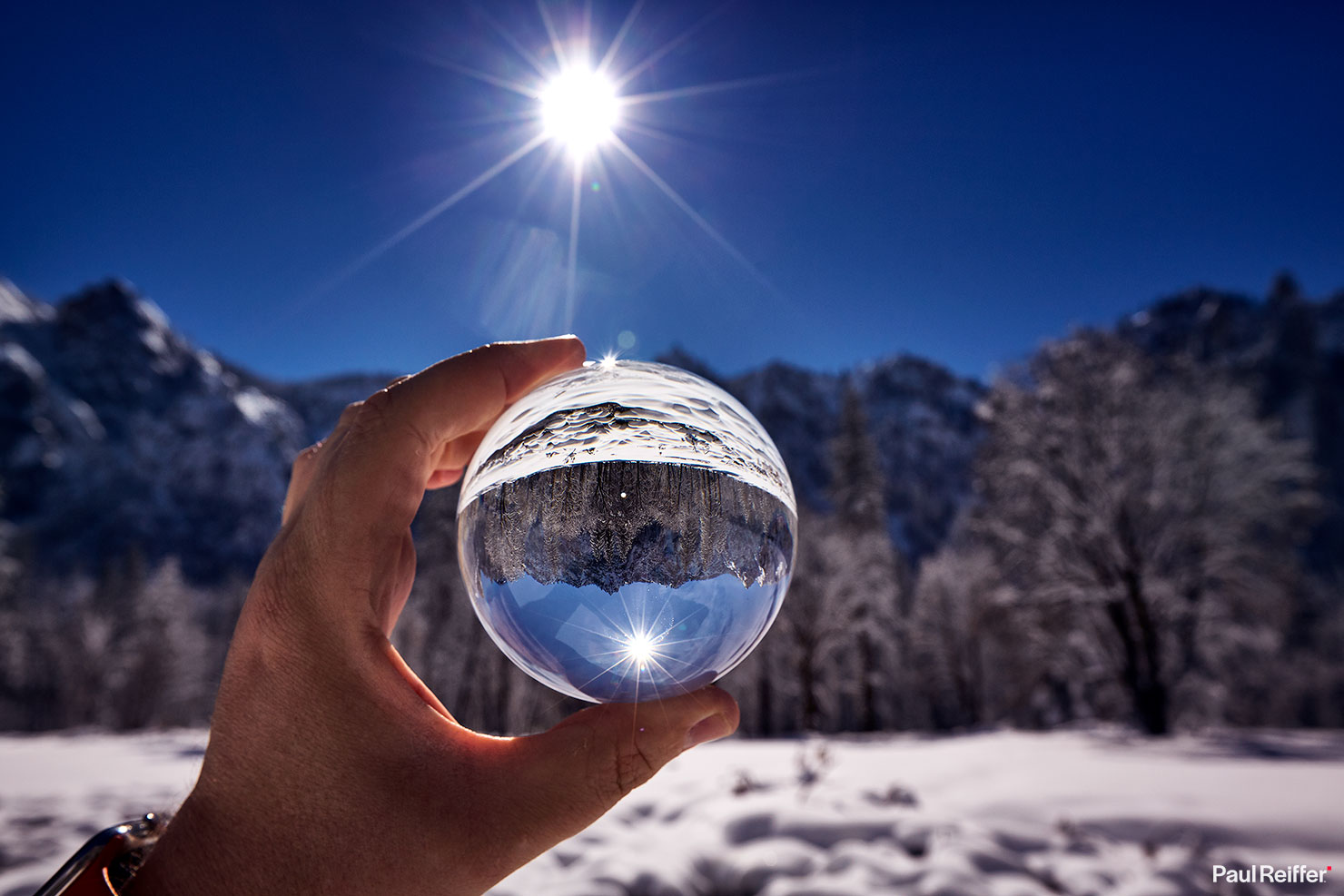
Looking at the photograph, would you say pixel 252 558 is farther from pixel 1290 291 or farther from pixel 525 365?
pixel 1290 291

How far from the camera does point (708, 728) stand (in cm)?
165

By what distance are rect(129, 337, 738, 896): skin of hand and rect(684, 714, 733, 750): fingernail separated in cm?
6

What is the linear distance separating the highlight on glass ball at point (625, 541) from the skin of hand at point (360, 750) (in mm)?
166

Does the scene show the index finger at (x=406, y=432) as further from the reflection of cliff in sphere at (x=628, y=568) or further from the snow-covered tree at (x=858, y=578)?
the snow-covered tree at (x=858, y=578)

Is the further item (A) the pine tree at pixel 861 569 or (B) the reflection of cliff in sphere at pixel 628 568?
(A) the pine tree at pixel 861 569

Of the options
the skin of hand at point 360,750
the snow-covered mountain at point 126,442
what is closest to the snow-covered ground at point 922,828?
the skin of hand at point 360,750

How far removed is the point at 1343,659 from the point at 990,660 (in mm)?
14977

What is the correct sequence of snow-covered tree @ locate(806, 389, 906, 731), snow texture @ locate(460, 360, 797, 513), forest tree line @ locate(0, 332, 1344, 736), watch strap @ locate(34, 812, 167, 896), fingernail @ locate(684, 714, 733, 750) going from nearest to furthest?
1. watch strap @ locate(34, 812, 167, 896)
2. snow texture @ locate(460, 360, 797, 513)
3. fingernail @ locate(684, 714, 733, 750)
4. forest tree line @ locate(0, 332, 1344, 736)
5. snow-covered tree @ locate(806, 389, 906, 731)

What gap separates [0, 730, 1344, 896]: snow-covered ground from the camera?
2.95 meters

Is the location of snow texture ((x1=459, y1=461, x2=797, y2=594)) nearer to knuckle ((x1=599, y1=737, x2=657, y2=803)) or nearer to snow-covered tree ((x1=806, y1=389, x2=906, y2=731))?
knuckle ((x1=599, y1=737, x2=657, y2=803))

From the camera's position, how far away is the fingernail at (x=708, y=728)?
163 cm

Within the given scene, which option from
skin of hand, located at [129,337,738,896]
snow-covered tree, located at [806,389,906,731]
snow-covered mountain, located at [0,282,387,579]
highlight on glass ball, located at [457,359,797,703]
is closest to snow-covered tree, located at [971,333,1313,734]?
snow-covered tree, located at [806,389,906,731]

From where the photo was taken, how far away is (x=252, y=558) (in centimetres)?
9262

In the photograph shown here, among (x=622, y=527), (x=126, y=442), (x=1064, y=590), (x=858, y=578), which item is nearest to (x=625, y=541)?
(x=622, y=527)
